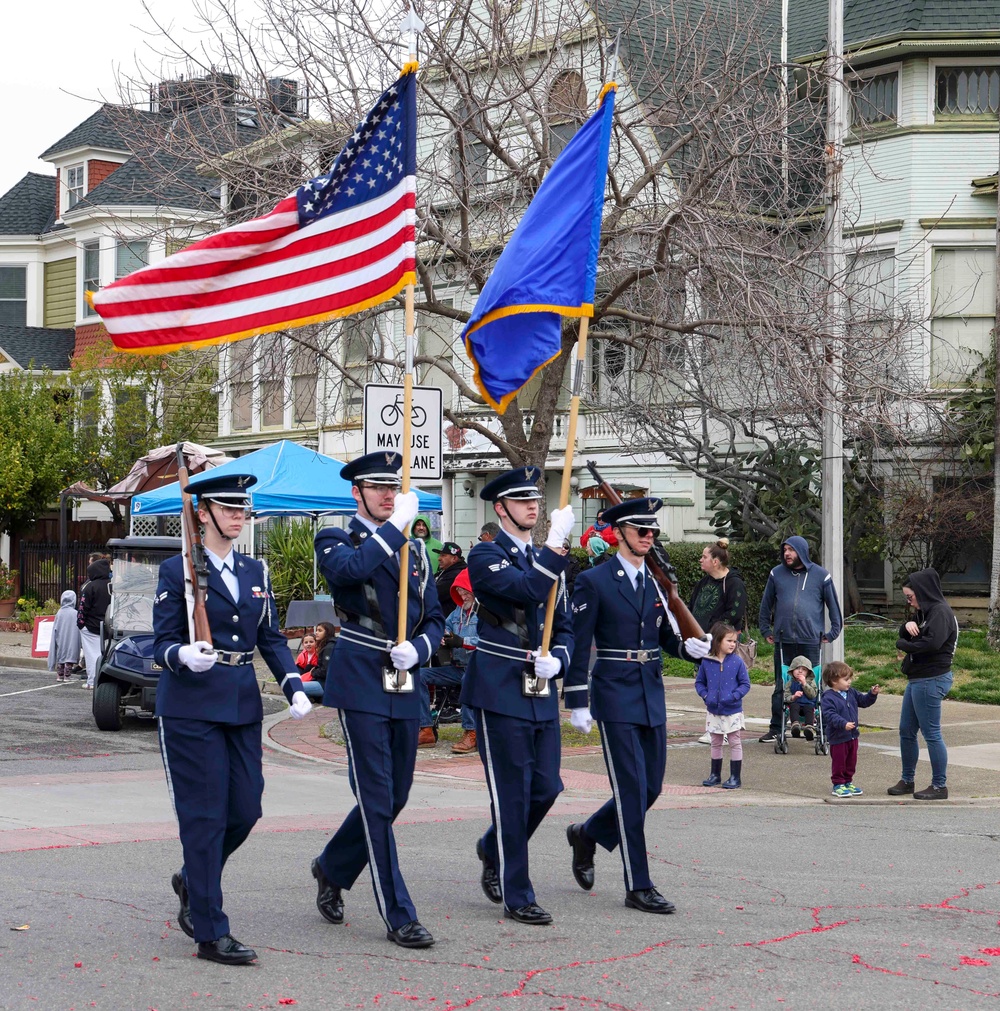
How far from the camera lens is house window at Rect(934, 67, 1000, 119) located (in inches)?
953

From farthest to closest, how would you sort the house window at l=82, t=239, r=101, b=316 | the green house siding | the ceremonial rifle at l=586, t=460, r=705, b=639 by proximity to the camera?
the green house siding, the house window at l=82, t=239, r=101, b=316, the ceremonial rifle at l=586, t=460, r=705, b=639

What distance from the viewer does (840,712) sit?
1093cm

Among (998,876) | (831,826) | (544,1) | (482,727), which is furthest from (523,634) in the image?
(544,1)

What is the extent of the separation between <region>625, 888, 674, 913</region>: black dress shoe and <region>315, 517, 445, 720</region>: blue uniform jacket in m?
1.45

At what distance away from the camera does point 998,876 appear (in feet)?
26.6

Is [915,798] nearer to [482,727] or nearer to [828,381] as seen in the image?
[828,381]

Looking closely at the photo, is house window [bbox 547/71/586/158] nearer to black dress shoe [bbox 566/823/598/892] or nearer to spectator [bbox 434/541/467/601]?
spectator [bbox 434/541/467/601]

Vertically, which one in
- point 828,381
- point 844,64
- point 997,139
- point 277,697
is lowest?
point 277,697

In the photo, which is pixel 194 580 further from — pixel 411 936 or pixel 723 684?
pixel 723 684

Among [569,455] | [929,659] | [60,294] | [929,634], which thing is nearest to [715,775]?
[929,659]

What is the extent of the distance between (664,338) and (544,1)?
3.52 m

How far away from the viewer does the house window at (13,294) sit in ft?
126

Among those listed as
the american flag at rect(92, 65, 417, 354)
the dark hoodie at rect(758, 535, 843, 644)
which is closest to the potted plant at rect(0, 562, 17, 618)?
the dark hoodie at rect(758, 535, 843, 644)

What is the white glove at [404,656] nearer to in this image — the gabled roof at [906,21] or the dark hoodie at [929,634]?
the dark hoodie at [929,634]
